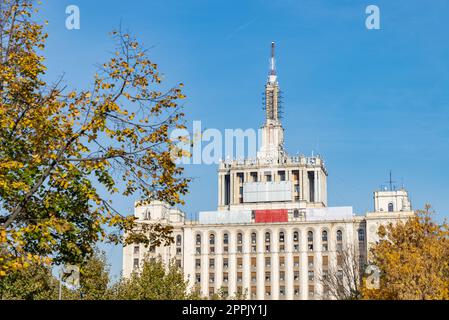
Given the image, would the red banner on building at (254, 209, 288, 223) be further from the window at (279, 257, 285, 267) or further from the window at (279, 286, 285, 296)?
the window at (279, 286, 285, 296)

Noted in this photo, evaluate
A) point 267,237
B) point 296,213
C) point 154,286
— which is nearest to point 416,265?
point 154,286

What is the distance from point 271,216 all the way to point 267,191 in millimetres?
10294

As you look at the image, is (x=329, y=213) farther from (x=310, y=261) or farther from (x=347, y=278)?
(x=347, y=278)

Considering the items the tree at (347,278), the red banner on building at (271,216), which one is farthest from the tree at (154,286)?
the red banner on building at (271,216)

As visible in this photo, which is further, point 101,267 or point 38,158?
point 101,267

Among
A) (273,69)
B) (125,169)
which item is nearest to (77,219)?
(125,169)

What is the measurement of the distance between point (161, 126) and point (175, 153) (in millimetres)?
959

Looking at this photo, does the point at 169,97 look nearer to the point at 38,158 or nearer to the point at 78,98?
the point at 78,98

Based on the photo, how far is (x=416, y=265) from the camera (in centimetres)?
3903

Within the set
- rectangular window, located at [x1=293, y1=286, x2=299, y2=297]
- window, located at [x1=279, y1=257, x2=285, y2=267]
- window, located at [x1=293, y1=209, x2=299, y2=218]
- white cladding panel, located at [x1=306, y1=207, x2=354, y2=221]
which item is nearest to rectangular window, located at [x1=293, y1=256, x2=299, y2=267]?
window, located at [x1=279, y1=257, x2=285, y2=267]

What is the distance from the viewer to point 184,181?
992 inches

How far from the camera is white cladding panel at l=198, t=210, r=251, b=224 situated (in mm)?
168625

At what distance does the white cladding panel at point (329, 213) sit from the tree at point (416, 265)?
109 meters

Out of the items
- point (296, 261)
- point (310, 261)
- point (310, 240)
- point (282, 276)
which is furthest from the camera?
point (310, 240)
